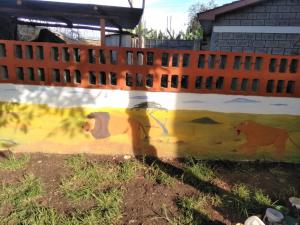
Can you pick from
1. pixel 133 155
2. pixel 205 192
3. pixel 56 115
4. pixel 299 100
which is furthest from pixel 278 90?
pixel 56 115

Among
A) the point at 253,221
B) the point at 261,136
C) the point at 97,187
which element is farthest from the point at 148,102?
the point at 253,221

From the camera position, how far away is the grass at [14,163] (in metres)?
3.92

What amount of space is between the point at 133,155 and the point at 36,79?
1.74 metres

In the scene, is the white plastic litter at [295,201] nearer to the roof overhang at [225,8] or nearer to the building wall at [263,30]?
the building wall at [263,30]

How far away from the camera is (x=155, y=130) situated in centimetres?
432

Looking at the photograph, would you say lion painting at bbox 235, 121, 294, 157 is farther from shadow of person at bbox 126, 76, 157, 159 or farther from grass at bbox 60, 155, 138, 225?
grass at bbox 60, 155, 138, 225

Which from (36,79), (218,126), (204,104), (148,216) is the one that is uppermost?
(36,79)

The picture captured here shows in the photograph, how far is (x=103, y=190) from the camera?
3.44 meters

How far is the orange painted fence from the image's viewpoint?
4.00 meters

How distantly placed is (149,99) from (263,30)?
5.84 metres

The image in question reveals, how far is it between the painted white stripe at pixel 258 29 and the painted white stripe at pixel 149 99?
5.02 meters

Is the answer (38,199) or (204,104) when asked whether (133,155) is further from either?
(38,199)

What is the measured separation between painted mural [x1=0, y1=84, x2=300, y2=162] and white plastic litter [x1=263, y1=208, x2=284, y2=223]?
146 centimetres

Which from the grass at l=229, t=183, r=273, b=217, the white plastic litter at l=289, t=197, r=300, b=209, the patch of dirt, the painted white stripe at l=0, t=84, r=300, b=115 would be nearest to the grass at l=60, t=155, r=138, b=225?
the patch of dirt
